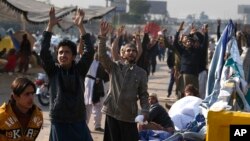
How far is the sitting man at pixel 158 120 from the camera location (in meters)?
7.67

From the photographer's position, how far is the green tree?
4220 inches

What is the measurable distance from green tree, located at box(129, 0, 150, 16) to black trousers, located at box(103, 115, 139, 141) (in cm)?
10022

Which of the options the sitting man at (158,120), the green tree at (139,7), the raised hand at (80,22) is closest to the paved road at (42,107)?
the sitting man at (158,120)

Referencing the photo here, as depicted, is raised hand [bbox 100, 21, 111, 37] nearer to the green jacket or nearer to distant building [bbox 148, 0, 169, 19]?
the green jacket

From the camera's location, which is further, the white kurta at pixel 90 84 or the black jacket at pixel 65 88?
the white kurta at pixel 90 84

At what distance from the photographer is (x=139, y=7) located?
4237 inches

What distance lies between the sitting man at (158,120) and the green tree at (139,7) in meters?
Result: 98.5

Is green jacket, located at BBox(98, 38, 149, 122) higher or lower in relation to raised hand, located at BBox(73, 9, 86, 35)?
lower

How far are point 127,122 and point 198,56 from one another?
5.35 meters

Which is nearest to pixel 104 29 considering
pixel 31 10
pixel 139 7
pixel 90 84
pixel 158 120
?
pixel 158 120

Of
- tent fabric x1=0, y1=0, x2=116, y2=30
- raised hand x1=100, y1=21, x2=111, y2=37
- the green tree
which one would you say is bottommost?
raised hand x1=100, y1=21, x2=111, y2=37

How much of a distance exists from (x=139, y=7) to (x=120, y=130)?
102 metres

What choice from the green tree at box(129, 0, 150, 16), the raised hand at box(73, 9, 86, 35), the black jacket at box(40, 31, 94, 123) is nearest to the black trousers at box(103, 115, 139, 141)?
the black jacket at box(40, 31, 94, 123)

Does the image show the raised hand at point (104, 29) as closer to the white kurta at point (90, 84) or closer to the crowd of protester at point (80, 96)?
the crowd of protester at point (80, 96)
